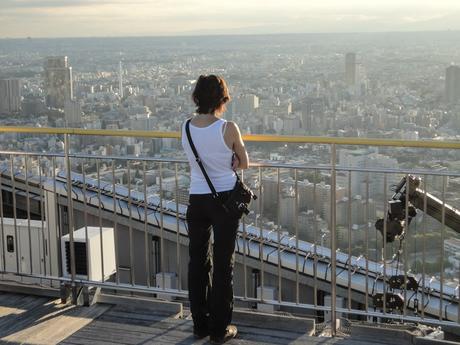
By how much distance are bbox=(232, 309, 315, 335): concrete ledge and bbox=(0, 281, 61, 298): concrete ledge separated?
67.4 inches

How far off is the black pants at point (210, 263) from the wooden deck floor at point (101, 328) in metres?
0.26

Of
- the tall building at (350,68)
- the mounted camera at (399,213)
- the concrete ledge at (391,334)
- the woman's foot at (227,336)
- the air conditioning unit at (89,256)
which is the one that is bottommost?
the concrete ledge at (391,334)

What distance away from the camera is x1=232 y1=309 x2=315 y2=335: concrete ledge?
5.30 meters

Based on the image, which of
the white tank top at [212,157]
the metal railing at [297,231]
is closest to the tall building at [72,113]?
the metal railing at [297,231]

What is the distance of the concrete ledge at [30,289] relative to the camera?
6.16 metres

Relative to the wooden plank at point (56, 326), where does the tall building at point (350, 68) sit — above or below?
above

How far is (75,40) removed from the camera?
27.9m

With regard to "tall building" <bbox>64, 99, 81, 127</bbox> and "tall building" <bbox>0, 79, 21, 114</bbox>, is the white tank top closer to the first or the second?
"tall building" <bbox>64, 99, 81, 127</bbox>

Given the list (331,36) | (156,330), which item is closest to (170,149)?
(156,330)

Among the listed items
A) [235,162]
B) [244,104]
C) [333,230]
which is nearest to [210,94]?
[235,162]

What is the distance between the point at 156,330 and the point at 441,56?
19.4 metres

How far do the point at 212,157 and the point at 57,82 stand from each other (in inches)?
522

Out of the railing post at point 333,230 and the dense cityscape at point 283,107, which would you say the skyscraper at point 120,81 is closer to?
the dense cityscape at point 283,107

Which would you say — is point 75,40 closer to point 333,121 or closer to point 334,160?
point 333,121
